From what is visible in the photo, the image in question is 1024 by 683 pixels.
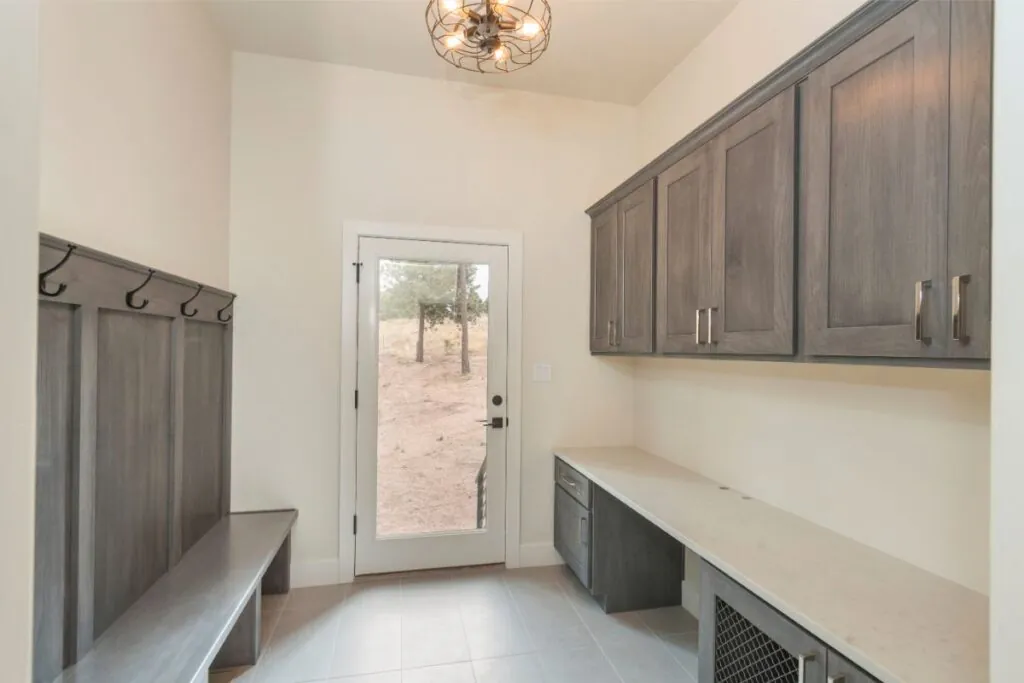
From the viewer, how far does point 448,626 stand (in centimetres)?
244

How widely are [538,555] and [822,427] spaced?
201cm

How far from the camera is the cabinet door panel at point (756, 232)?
1547mm

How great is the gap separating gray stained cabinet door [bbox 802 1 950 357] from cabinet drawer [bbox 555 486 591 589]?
1.71 meters

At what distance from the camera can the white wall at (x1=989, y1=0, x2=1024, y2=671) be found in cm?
76

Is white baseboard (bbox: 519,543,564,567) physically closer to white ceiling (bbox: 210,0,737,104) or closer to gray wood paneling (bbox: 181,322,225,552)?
gray wood paneling (bbox: 181,322,225,552)

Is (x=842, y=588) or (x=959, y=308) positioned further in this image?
(x=842, y=588)

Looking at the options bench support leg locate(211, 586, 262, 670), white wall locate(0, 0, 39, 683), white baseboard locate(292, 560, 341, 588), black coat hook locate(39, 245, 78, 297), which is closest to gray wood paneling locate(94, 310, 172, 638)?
black coat hook locate(39, 245, 78, 297)

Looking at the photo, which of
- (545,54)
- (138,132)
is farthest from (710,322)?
(138,132)

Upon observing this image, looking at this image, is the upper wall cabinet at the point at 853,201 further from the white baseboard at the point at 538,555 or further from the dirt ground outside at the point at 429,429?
the white baseboard at the point at 538,555

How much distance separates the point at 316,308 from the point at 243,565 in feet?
4.70

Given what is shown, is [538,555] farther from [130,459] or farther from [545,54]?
[545,54]

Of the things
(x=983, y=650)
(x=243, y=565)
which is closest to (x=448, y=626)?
(x=243, y=565)

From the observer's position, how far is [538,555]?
317cm

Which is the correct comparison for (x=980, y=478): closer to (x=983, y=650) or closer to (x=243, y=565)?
(x=983, y=650)
